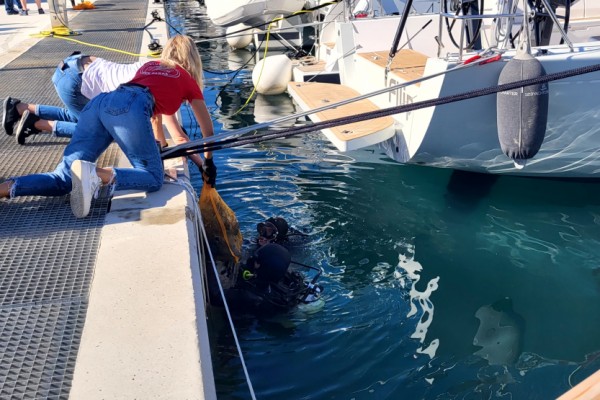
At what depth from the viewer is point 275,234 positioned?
251 inches

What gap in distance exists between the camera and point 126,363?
121 inches

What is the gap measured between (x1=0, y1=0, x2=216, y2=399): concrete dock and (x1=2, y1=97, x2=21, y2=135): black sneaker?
560 millimetres

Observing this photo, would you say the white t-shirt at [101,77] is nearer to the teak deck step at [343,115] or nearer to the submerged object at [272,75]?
the teak deck step at [343,115]

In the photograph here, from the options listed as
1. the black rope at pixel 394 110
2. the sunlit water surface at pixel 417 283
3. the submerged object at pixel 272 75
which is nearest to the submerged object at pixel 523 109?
the sunlit water surface at pixel 417 283

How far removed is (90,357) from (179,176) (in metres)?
2.47

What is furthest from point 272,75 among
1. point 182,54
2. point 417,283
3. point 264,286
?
point 264,286

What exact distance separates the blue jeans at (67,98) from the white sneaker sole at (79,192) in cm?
165

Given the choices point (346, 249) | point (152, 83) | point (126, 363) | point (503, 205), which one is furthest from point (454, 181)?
point (126, 363)

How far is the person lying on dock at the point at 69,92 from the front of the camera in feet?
18.9

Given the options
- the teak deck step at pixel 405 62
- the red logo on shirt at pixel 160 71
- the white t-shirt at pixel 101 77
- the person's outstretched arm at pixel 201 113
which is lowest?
the teak deck step at pixel 405 62

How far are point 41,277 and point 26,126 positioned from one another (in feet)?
9.19

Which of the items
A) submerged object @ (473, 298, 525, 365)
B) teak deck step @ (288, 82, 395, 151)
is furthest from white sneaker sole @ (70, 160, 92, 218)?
teak deck step @ (288, 82, 395, 151)

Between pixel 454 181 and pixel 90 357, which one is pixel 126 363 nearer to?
pixel 90 357

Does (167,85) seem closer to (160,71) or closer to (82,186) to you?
(160,71)
